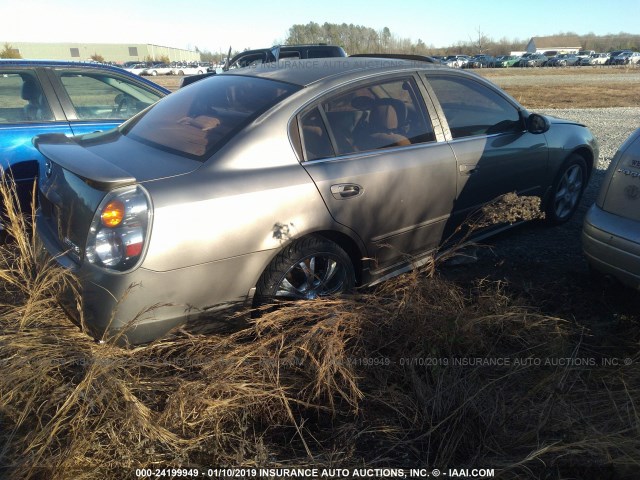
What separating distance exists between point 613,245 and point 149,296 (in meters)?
2.77

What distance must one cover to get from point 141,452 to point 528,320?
7.13ft

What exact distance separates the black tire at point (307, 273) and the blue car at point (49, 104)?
2771 millimetres

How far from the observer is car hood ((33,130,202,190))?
94.2 inches

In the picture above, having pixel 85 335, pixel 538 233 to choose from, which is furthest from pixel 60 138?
pixel 538 233

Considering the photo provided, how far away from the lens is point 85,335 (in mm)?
2504

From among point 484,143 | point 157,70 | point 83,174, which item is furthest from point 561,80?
point 157,70

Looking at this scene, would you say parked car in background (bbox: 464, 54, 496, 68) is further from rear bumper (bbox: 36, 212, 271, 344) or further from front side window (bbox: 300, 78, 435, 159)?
rear bumper (bbox: 36, 212, 271, 344)

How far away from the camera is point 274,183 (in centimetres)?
266

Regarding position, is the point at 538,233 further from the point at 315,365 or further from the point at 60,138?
the point at 60,138

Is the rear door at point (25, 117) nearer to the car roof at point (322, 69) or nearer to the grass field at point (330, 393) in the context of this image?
the grass field at point (330, 393)

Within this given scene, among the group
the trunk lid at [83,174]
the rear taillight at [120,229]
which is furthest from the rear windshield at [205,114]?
the rear taillight at [120,229]

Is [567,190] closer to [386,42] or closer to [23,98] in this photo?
[23,98]

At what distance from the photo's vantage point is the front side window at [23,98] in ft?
14.4

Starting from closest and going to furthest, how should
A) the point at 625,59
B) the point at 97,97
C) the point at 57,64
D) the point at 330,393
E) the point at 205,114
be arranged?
1. the point at 330,393
2. the point at 205,114
3. the point at 57,64
4. the point at 97,97
5. the point at 625,59
